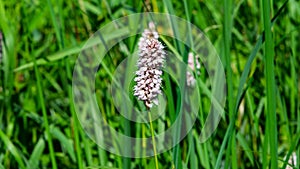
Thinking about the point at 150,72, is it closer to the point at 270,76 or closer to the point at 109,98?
the point at 270,76

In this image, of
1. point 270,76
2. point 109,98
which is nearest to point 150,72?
point 270,76

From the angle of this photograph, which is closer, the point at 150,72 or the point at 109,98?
the point at 150,72

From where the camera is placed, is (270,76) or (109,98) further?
(109,98)

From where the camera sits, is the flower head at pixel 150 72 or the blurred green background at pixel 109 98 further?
the blurred green background at pixel 109 98

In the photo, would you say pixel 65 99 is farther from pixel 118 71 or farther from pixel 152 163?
pixel 152 163

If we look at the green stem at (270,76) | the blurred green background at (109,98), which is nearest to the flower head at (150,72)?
the green stem at (270,76)

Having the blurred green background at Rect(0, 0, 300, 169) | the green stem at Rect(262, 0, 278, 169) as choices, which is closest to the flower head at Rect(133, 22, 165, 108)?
the green stem at Rect(262, 0, 278, 169)

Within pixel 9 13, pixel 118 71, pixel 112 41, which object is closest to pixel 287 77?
pixel 112 41

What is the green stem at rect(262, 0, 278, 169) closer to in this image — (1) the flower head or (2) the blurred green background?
(1) the flower head

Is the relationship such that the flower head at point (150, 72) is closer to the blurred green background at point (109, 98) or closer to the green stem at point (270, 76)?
the green stem at point (270, 76)

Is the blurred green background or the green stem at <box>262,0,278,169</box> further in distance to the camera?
the blurred green background

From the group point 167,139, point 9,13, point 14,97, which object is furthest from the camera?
point 9,13
